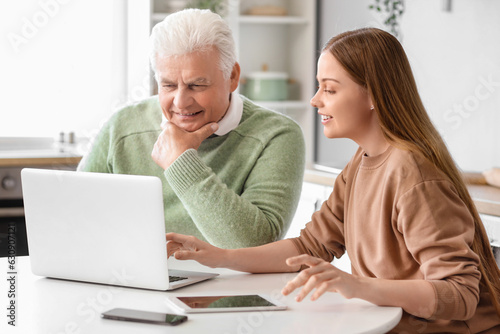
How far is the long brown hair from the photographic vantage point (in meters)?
1.21

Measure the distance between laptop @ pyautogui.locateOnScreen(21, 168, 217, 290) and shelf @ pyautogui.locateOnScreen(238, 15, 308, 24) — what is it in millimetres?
2505

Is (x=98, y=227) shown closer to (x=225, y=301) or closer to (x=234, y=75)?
(x=225, y=301)

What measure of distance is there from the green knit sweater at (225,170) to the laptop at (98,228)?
31 centimetres

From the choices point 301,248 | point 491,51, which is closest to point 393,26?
point 491,51

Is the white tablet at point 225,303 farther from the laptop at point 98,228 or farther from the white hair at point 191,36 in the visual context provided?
the white hair at point 191,36

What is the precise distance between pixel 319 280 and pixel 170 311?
0.82 ft

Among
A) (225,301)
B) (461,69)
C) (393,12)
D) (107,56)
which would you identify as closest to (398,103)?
(225,301)

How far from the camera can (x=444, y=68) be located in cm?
289

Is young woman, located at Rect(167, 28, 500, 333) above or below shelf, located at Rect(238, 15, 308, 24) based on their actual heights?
below

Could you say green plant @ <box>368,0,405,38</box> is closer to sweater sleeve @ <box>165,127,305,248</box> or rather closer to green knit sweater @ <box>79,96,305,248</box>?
green knit sweater @ <box>79,96,305,248</box>

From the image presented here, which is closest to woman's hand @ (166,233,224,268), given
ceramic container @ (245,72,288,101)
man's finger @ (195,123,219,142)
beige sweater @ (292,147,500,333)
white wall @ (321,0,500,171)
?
beige sweater @ (292,147,500,333)

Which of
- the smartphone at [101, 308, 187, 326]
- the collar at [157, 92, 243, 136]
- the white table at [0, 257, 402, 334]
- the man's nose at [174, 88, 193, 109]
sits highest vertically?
the man's nose at [174, 88, 193, 109]

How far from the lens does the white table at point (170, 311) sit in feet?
3.28

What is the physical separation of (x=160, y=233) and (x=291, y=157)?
2.11 feet
